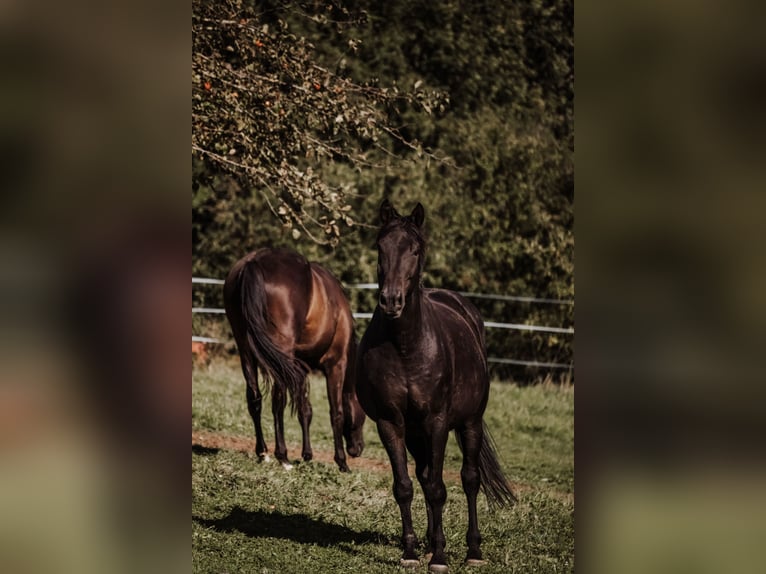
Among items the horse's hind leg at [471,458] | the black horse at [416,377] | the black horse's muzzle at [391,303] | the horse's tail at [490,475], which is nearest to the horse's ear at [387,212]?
the black horse at [416,377]

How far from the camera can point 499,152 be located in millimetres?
14516

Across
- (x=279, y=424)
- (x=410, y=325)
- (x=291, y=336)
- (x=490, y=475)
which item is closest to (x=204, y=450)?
(x=279, y=424)

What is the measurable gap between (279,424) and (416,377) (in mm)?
3665

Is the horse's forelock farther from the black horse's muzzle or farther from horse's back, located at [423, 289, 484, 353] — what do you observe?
horse's back, located at [423, 289, 484, 353]

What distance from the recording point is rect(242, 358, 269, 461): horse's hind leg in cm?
861

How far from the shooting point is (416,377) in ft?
17.0

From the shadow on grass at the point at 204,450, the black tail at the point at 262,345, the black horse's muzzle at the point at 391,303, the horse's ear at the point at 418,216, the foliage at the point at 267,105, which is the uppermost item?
the foliage at the point at 267,105

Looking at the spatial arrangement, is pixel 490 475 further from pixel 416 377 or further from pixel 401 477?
pixel 416 377

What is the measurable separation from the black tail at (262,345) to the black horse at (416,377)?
2.50m

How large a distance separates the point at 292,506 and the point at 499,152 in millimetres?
8586

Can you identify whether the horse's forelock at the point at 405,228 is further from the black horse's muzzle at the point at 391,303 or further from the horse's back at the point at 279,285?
the horse's back at the point at 279,285

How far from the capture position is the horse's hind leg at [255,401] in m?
8.61
